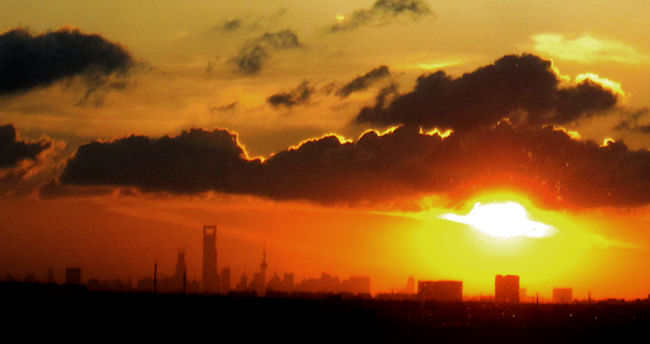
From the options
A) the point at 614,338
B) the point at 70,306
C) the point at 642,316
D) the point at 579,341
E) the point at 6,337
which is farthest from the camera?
the point at 642,316

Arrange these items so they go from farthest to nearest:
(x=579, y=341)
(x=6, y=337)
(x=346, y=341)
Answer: (x=579, y=341), (x=346, y=341), (x=6, y=337)

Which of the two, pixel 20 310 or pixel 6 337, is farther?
pixel 20 310

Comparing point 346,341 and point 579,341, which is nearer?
point 346,341

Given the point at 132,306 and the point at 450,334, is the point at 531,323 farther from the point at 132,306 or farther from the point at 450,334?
the point at 132,306

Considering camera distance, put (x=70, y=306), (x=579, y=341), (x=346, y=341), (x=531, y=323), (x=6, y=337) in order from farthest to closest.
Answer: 1. (x=531, y=323)
2. (x=70, y=306)
3. (x=579, y=341)
4. (x=346, y=341)
5. (x=6, y=337)

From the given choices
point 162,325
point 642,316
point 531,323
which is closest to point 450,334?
point 162,325

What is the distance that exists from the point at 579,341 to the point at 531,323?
139 ft

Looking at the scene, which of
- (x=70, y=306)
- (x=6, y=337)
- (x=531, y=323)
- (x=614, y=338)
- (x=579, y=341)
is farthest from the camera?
(x=531, y=323)

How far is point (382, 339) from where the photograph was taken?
102438mm

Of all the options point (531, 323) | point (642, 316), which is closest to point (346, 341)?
point (531, 323)

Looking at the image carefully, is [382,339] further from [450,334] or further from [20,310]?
[20,310]

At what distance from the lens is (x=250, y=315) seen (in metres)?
144

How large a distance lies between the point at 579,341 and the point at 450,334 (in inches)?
525

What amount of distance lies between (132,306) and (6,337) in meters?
63.9
